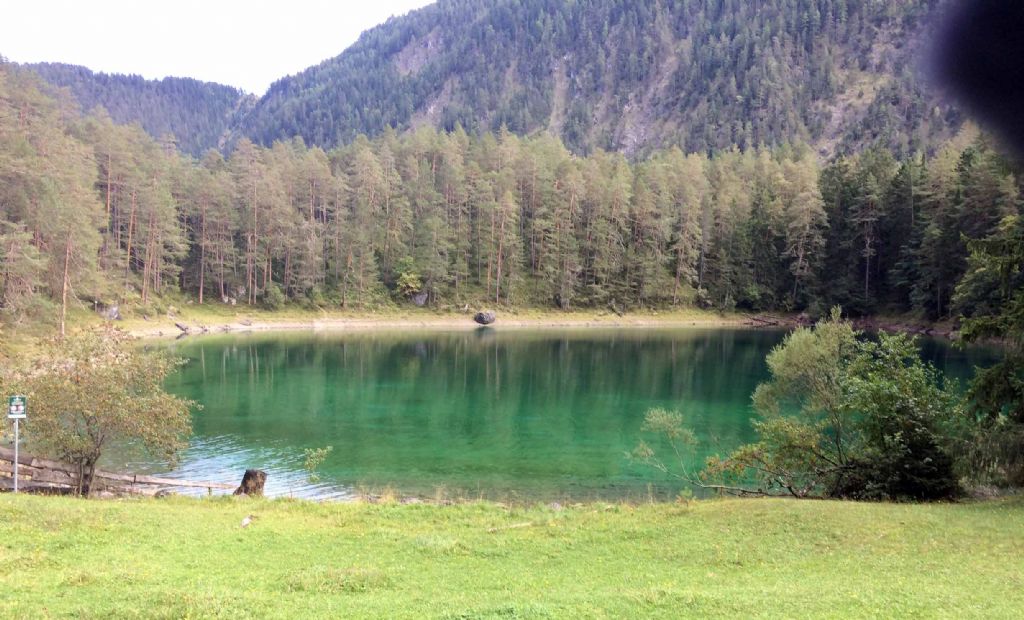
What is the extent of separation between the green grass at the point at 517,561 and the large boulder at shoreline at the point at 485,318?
79808mm

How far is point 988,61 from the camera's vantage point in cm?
762

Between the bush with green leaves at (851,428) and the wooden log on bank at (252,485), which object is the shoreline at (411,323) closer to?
the wooden log on bank at (252,485)

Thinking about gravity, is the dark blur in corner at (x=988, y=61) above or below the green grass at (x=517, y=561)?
above

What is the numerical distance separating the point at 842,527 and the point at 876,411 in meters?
6.99

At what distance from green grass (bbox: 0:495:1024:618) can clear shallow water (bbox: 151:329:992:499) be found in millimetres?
9271

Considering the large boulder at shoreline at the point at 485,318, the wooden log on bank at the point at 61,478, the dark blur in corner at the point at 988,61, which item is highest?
the dark blur in corner at the point at 988,61

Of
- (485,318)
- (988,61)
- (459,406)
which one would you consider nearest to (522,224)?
(485,318)

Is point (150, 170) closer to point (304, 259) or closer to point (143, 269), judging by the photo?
point (143, 269)

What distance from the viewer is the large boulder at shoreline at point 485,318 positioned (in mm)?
99188

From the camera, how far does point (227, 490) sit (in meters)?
24.6

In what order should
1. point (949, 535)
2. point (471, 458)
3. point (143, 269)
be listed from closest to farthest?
point (949, 535), point (471, 458), point (143, 269)

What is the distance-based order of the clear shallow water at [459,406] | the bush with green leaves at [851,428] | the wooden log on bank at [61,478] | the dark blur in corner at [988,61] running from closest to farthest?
1. the dark blur in corner at [988,61]
2. the bush with green leaves at [851,428]
3. the wooden log on bank at [61,478]
4. the clear shallow water at [459,406]

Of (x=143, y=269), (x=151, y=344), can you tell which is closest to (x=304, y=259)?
(x=143, y=269)

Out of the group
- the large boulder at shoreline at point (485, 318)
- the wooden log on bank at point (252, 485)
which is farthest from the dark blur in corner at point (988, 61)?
the large boulder at shoreline at point (485, 318)
